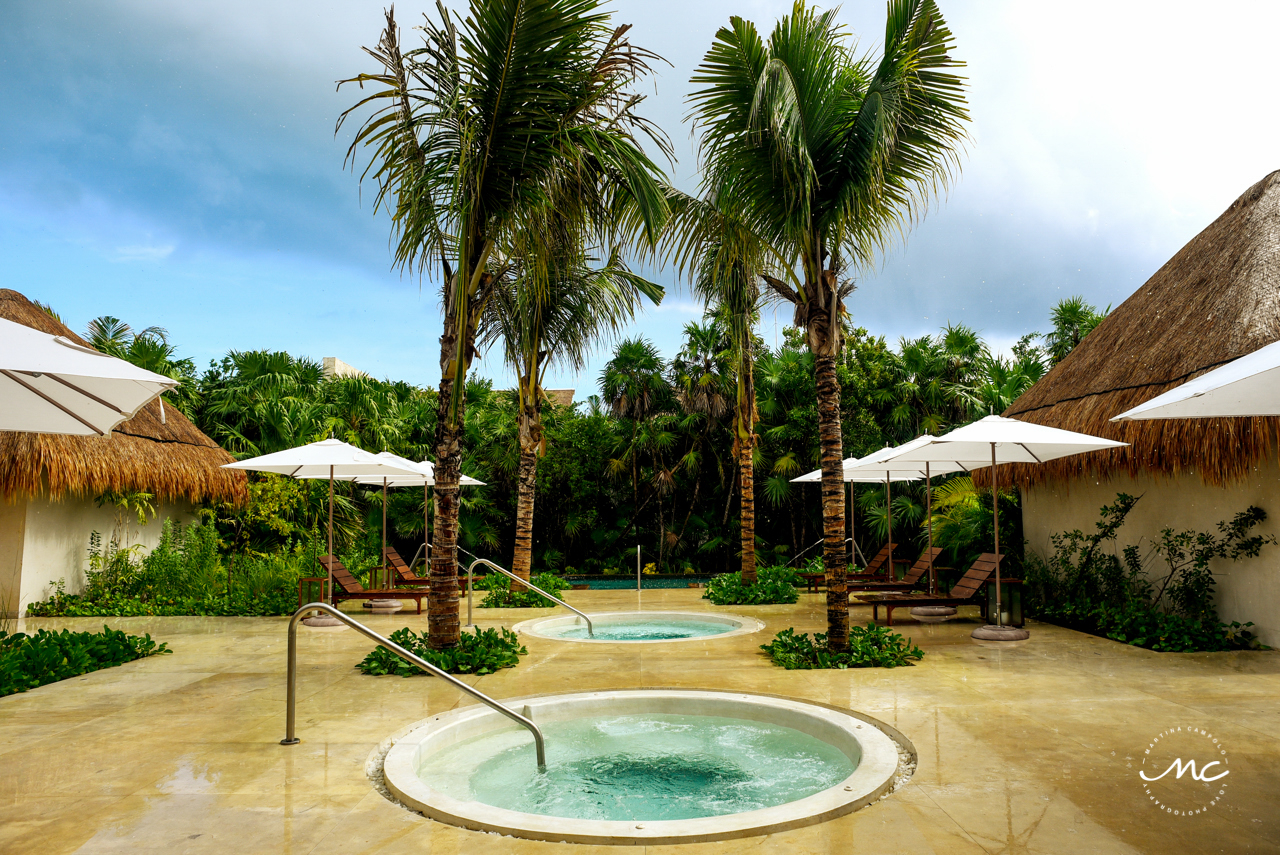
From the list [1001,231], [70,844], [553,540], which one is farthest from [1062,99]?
[70,844]

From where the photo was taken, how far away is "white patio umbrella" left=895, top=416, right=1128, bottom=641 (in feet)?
25.2

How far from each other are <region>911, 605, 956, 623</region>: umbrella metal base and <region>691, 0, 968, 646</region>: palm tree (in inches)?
147

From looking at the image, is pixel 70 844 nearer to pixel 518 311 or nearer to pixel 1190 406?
pixel 1190 406

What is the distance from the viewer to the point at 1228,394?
3.59 meters

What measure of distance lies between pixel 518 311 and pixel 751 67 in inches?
250

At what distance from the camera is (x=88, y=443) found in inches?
431

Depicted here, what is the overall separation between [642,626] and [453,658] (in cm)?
424

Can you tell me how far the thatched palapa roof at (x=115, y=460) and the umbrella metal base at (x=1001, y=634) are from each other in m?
10.7

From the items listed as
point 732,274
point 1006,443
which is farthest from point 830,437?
point 732,274

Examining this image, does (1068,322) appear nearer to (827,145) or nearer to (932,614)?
(932,614)

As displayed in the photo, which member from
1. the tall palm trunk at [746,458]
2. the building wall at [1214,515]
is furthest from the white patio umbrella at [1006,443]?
the tall palm trunk at [746,458]

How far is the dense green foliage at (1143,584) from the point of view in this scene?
737cm

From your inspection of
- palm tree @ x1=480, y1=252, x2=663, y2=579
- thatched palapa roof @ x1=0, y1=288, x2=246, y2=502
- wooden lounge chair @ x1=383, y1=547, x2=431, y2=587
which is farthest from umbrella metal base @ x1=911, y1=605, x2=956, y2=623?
thatched palapa roof @ x1=0, y1=288, x2=246, y2=502

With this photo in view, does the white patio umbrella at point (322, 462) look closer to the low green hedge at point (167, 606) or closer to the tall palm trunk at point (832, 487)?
the low green hedge at point (167, 606)
